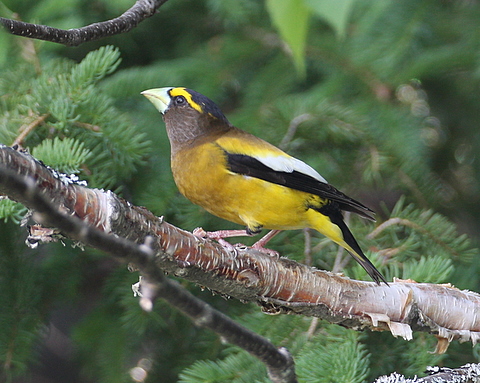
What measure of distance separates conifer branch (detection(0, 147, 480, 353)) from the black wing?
1.40 ft

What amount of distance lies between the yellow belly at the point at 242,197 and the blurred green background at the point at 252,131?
184 mm

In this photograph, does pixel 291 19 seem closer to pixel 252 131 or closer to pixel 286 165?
pixel 286 165

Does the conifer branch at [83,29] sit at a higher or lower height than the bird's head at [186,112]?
higher

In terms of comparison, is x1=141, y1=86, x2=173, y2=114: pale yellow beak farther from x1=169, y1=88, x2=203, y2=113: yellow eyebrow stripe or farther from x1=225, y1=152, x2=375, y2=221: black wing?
x1=225, y1=152, x2=375, y2=221: black wing

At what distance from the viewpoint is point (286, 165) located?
2.37 meters

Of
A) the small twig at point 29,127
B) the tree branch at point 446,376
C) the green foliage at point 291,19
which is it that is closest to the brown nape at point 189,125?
the small twig at point 29,127

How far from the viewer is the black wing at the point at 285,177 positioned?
2318 millimetres

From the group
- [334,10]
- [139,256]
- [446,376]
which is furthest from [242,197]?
[334,10]

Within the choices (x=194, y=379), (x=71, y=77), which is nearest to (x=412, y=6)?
(x=71, y=77)

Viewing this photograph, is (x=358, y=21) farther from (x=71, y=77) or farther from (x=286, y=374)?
(x=286, y=374)

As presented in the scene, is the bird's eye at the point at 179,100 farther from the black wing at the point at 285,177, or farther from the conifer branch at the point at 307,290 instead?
the conifer branch at the point at 307,290

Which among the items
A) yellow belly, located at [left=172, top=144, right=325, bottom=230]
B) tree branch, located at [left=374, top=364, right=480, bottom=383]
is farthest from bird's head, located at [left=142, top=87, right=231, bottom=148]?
tree branch, located at [left=374, top=364, right=480, bottom=383]

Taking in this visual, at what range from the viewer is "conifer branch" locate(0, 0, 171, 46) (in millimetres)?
1638

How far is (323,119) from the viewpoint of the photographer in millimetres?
2758
